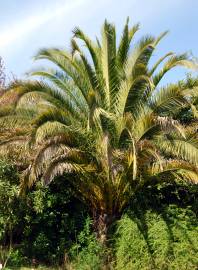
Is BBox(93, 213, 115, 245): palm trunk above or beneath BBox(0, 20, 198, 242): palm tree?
beneath

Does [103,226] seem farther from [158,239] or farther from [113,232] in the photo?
[158,239]

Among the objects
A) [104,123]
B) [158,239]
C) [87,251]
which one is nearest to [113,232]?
[87,251]

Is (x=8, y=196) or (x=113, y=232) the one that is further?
(x=8, y=196)

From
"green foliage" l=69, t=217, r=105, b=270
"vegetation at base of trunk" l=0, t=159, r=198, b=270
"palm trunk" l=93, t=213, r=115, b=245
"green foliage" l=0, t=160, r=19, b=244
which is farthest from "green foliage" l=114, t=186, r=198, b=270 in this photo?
"green foliage" l=0, t=160, r=19, b=244

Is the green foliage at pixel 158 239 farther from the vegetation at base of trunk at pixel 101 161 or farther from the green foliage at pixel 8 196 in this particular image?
the green foliage at pixel 8 196

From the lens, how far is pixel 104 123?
12.2 meters

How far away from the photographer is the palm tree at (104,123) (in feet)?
37.8

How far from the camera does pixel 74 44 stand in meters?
12.8

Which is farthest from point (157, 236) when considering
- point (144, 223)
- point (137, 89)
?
point (137, 89)

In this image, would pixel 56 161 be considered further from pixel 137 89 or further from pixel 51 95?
pixel 137 89

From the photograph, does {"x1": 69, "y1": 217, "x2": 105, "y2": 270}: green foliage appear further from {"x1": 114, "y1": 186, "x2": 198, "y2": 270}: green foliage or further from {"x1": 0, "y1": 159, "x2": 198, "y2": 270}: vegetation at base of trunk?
{"x1": 114, "y1": 186, "x2": 198, "y2": 270}: green foliage

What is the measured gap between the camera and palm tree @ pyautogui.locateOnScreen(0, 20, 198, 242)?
37.8 feet

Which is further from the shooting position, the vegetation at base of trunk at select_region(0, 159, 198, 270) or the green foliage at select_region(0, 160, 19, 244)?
the green foliage at select_region(0, 160, 19, 244)

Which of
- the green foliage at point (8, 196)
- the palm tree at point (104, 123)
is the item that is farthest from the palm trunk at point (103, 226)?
the green foliage at point (8, 196)
